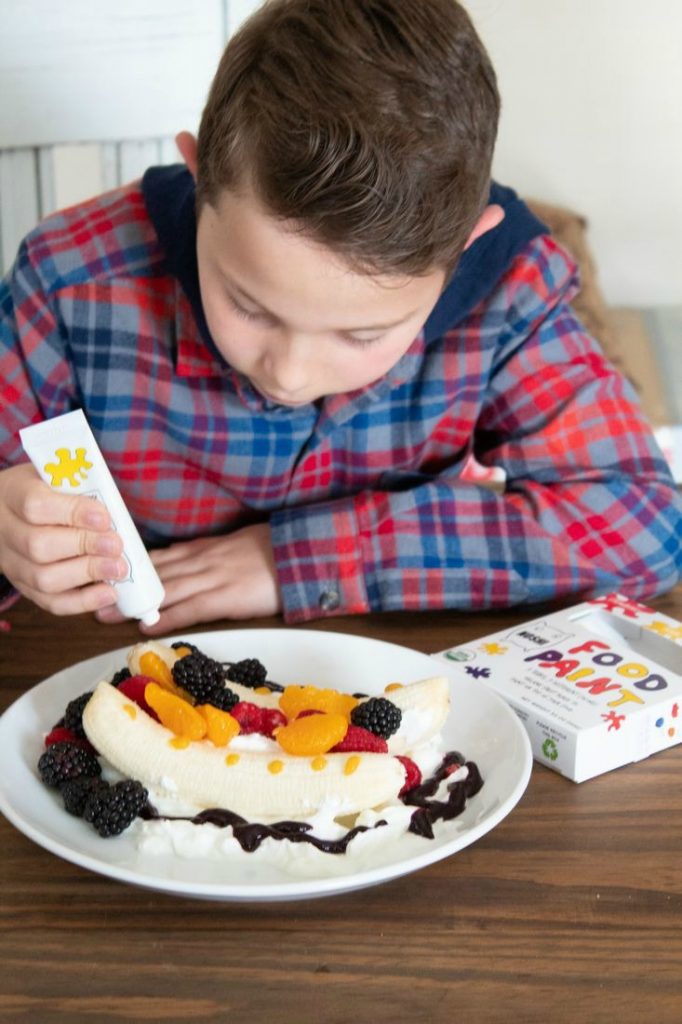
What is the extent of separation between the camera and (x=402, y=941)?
0.70m

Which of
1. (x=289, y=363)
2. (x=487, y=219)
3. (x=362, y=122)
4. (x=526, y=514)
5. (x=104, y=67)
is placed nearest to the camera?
(x=362, y=122)

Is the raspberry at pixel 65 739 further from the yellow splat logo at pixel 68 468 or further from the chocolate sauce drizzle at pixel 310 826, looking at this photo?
the yellow splat logo at pixel 68 468

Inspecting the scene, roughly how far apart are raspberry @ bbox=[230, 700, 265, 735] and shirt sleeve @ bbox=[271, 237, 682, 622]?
1.16 ft

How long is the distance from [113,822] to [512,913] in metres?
0.26

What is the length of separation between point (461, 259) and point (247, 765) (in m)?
0.74

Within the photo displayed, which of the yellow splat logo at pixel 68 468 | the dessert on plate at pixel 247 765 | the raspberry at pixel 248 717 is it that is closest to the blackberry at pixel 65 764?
the dessert on plate at pixel 247 765

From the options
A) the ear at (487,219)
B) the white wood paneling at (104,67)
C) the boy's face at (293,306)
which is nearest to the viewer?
the boy's face at (293,306)

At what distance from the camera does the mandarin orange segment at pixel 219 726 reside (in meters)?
0.82

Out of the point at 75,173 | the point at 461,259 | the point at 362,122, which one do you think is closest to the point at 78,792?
the point at 362,122

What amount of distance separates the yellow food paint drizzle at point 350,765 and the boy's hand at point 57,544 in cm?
26

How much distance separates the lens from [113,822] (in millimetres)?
750

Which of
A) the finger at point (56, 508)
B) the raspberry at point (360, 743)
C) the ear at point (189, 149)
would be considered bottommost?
the raspberry at point (360, 743)

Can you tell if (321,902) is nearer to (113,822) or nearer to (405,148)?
(113,822)

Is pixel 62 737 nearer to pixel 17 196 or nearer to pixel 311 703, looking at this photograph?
pixel 311 703
